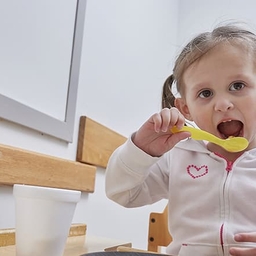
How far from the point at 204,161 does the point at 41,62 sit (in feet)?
1.33

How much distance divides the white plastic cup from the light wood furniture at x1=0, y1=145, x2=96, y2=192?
0.79 feet

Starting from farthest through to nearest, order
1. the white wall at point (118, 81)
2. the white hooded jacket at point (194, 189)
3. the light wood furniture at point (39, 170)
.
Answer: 1. the white wall at point (118, 81)
2. the light wood furniture at point (39, 170)
3. the white hooded jacket at point (194, 189)

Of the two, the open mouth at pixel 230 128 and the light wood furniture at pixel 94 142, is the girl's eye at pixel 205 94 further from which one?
the light wood furniture at pixel 94 142

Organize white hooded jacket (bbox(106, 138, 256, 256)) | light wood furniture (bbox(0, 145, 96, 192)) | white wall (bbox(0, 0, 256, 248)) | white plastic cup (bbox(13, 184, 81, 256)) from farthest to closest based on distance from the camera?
white wall (bbox(0, 0, 256, 248)) < light wood furniture (bbox(0, 145, 96, 192)) < white hooded jacket (bbox(106, 138, 256, 256)) < white plastic cup (bbox(13, 184, 81, 256))

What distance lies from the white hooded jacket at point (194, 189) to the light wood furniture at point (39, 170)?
0.59 feet

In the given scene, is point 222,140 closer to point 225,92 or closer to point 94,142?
point 225,92

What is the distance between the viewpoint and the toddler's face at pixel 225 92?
2.00ft

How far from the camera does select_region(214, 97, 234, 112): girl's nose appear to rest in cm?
59

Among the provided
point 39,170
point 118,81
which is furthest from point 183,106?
point 118,81

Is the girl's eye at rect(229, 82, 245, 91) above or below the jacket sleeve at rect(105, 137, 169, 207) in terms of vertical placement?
above

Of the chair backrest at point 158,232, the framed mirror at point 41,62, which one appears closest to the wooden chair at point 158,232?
the chair backrest at point 158,232

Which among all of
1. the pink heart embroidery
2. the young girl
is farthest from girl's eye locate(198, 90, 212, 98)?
the pink heart embroidery

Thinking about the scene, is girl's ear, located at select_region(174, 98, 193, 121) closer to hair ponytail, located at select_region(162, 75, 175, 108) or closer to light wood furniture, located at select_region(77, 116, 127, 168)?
hair ponytail, located at select_region(162, 75, 175, 108)

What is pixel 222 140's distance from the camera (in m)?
0.59
